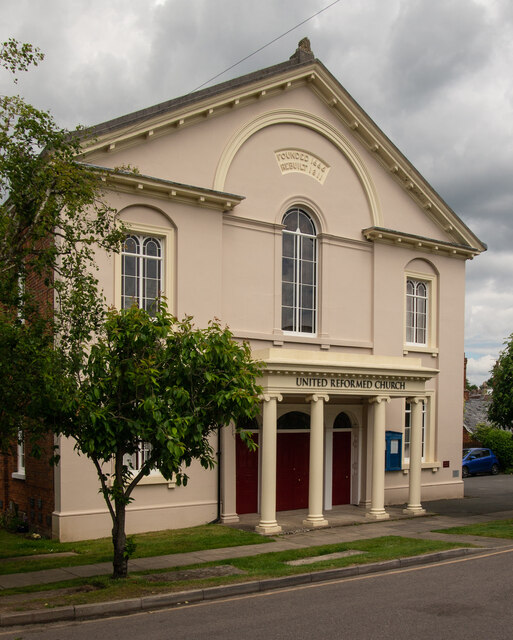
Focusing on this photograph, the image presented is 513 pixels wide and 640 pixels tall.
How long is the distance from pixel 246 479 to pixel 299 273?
5.94 meters

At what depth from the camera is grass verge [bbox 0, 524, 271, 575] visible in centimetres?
1409

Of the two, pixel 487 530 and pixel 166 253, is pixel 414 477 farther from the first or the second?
pixel 166 253

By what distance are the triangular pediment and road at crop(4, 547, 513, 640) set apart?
9331 mm

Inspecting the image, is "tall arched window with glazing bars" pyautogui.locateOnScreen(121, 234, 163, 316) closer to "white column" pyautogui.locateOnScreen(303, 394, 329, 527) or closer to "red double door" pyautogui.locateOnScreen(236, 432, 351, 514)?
"red double door" pyautogui.locateOnScreen(236, 432, 351, 514)

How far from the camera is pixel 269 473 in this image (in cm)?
1712

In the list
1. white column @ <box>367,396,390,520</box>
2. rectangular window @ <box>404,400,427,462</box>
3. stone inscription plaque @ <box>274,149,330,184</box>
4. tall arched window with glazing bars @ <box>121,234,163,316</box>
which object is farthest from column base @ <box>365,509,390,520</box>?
stone inscription plaque @ <box>274,149,330,184</box>

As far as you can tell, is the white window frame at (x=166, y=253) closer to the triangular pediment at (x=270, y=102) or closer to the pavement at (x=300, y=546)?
the triangular pediment at (x=270, y=102)

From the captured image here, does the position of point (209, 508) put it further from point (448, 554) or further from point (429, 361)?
point (429, 361)

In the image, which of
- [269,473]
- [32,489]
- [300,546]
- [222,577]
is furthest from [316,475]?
[32,489]

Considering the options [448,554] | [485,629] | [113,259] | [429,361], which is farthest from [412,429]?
[485,629]

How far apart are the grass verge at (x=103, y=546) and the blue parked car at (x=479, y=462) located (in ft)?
71.0

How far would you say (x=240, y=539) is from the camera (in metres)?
16.1

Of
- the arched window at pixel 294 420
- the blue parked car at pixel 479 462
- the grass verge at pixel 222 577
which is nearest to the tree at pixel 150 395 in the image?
the grass verge at pixel 222 577

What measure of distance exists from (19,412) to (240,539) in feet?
21.6
